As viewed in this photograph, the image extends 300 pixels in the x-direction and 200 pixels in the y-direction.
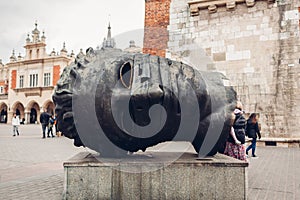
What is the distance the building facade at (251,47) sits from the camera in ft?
34.0

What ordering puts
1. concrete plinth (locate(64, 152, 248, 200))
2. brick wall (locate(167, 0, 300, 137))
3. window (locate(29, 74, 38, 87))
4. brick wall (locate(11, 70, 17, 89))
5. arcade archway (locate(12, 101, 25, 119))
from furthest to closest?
brick wall (locate(11, 70, 17, 89)), arcade archway (locate(12, 101, 25, 119)), window (locate(29, 74, 38, 87)), brick wall (locate(167, 0, 300, 137)), concrete plinth (locate(64, 152, 248, 200))

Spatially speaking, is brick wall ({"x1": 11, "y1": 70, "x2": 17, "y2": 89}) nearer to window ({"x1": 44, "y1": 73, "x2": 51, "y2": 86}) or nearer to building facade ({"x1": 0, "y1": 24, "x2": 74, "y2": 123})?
building facade ({"x1": 0, "y1": 24, "x2": 74, "y2": 123})

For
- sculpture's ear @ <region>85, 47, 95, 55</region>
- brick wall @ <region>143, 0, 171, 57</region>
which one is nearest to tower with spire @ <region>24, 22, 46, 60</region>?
brick wall @ <region>143, 0, 171, 57</region>

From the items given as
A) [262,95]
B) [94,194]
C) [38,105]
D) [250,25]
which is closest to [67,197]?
[94,194]

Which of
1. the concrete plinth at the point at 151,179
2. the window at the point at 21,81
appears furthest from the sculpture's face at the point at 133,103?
the window at the point at 21,81

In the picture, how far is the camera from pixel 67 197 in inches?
129

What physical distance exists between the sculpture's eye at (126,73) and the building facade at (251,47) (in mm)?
8544

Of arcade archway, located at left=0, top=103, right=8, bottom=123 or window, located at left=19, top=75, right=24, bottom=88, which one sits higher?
window, located at left=19, top=75, right=24, bottom=88

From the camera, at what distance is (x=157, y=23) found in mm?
12750

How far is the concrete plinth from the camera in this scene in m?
3.24

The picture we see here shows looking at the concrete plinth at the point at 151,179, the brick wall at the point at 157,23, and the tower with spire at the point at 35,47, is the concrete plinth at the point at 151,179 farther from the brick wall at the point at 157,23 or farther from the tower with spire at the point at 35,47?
the tower with spire at the point at 35,47

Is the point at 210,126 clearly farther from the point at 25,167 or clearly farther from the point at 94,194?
the point at 25,167

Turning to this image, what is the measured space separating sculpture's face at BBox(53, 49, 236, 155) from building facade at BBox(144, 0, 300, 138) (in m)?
7.79

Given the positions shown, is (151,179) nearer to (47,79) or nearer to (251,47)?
(251,47)
